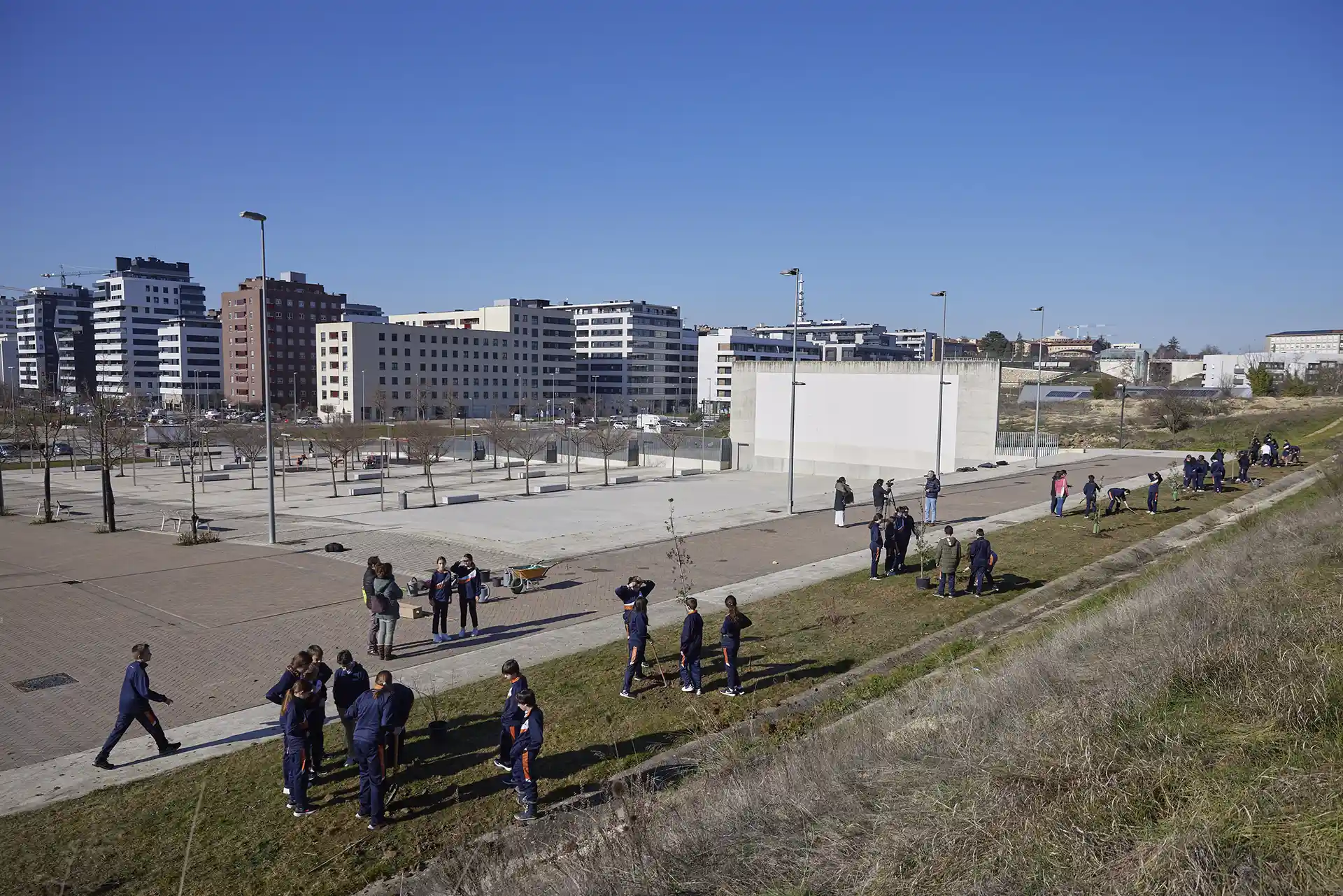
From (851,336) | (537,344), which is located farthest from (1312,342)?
(537,344)

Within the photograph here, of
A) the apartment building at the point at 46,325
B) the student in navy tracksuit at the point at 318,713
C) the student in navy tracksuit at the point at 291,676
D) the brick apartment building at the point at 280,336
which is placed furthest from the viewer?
the apartment building at the point at 46,325

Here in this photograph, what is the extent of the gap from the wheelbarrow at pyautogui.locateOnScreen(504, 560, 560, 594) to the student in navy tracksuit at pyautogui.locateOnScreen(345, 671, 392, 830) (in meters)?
9.63

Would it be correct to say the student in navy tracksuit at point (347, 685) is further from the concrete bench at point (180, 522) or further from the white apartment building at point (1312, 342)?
the white apartment building at point (1312, 342)

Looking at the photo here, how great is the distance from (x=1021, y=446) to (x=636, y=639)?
42.2 meters

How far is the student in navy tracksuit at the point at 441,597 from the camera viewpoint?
14141 millimetres

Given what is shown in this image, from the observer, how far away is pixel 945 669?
11578mm

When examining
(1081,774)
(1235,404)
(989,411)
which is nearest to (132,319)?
(989,411)

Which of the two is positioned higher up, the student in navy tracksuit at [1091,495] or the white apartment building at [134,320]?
the white apartment building at [134,320]

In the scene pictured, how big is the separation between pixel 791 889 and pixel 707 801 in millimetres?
1653

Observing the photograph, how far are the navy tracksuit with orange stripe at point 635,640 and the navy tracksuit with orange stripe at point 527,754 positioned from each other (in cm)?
316

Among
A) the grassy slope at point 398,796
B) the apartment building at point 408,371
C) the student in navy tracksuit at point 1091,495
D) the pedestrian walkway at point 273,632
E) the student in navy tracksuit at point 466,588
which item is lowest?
the pedestrian walkway at point 273,632

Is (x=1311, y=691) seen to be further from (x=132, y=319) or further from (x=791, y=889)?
(x=132, y=319)

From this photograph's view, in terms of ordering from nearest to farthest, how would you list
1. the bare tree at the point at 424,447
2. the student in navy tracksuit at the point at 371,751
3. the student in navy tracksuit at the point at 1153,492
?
1. the student in navy tracksuit at the point at 371,751
2. the student in navy tracksuit at the point at 1153,492
3. the bare tree at the point at 424,447

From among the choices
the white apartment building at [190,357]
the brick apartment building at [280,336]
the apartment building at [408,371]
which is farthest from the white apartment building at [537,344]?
the white apartment building at [190,357]
